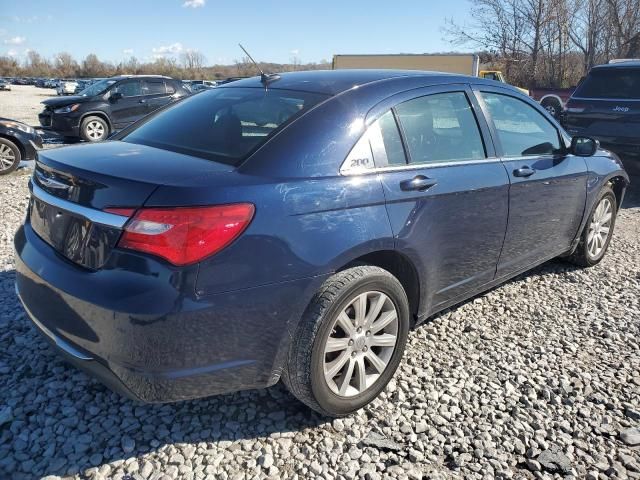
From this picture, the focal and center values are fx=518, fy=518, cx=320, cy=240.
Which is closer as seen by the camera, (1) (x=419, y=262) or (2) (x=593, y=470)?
(2) (x=593, y=470)

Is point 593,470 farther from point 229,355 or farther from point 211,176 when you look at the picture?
point 211,176

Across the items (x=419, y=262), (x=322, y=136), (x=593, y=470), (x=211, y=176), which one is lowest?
(x=593, y=470)

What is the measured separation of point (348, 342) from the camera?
8.37 feet

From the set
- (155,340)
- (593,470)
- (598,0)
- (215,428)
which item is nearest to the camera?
(155,340)

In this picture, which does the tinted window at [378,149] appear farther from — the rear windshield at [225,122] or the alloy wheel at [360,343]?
the alloy wheel at [360,343]

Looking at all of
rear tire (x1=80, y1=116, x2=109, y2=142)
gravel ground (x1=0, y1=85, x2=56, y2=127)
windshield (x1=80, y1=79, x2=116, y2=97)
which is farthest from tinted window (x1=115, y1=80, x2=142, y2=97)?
gravel ground (x1=0, y1=85, x2=56, y2=127)

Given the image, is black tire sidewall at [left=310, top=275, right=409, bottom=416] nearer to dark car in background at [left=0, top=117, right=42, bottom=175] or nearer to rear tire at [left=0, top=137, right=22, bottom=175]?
dark car in background at [left=0, top=117, right=42, bottom=175]

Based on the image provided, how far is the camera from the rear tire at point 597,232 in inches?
180

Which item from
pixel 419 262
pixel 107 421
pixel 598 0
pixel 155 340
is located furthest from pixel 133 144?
pixel 598 0

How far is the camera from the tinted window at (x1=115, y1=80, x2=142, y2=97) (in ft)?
44.0

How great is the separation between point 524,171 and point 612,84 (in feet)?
18.4

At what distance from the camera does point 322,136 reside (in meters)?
2.46

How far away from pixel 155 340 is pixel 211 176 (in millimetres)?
692

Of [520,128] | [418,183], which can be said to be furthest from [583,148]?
[418,183]
